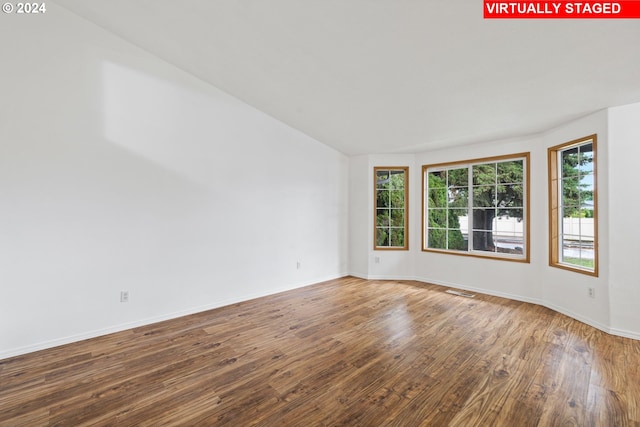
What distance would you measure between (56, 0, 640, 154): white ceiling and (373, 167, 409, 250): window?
56.6 inches

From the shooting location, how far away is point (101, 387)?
211 cm

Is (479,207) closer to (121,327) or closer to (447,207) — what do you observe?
(447,207)

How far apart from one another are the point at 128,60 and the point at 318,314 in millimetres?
3708

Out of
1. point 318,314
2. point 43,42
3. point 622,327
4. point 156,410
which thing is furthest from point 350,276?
point 43,42

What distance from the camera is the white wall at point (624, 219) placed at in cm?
295

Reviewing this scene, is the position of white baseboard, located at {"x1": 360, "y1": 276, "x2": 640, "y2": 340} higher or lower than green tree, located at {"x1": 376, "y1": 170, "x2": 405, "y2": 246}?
lower

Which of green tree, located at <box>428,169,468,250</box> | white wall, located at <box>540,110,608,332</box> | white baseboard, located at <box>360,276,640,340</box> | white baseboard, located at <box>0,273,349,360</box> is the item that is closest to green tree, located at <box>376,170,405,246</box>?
green tree, located at <box>428,169,468,250</box>

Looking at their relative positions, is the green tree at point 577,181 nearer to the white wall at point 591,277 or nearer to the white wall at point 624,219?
the white wall at point 591,277

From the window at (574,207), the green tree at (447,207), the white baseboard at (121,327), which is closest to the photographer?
the white baseboard at (121,327)

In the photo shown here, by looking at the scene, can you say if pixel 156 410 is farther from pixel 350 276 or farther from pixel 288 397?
pixel 350 276

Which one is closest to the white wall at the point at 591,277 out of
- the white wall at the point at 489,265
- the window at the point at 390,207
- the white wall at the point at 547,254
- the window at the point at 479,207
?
the white wall at the point at 547,254

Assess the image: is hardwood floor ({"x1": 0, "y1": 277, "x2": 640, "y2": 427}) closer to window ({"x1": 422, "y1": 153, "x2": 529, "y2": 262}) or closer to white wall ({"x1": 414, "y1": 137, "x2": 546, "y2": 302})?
white wall ({"x1": 414, "y1": 137, "x2": 546, "y2": 302})

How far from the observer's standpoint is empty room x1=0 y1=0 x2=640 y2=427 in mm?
2082

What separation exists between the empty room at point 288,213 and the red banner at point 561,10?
17 millimetres
